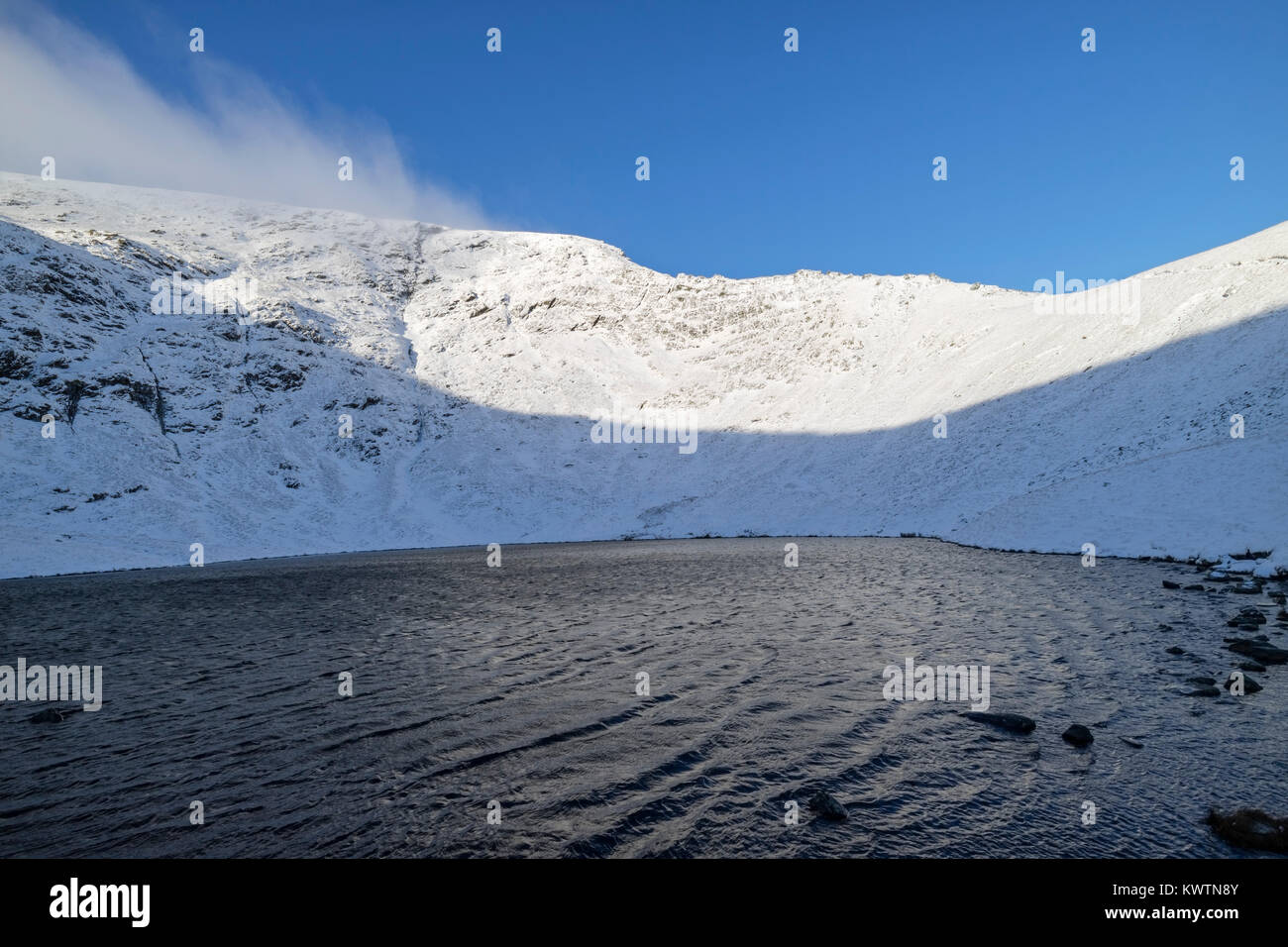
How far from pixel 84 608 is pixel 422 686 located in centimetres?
2377

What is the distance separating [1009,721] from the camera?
959 centimetres

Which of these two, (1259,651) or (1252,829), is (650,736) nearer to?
(1252,829)

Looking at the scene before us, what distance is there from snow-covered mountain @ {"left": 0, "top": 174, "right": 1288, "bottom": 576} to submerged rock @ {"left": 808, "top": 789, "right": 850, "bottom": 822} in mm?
25668

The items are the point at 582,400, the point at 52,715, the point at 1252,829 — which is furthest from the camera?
the point at 582,400

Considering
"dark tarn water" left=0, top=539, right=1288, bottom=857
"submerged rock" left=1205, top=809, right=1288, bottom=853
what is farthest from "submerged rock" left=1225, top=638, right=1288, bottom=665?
"submerged rock" left=1205, top=809, right=1288, bottom=853

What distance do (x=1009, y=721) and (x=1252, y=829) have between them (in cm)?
362

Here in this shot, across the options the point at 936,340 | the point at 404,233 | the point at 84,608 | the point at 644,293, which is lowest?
the point at 84,608

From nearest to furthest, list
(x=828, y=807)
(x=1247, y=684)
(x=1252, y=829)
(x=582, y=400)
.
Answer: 1. (x=1252, y=829)
2. (x=828, y=807)
3. (x=1247, y=684)
4. (x=582, y=400)

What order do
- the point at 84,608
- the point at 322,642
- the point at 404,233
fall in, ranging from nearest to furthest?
the point at 322,642 → the point at 84,608 → the point at 404,233

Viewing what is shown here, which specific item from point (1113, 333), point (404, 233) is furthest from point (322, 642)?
point (404, 233)

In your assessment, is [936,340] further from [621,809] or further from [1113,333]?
[621,809]

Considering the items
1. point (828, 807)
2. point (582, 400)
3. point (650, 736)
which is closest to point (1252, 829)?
point (828, 807)
